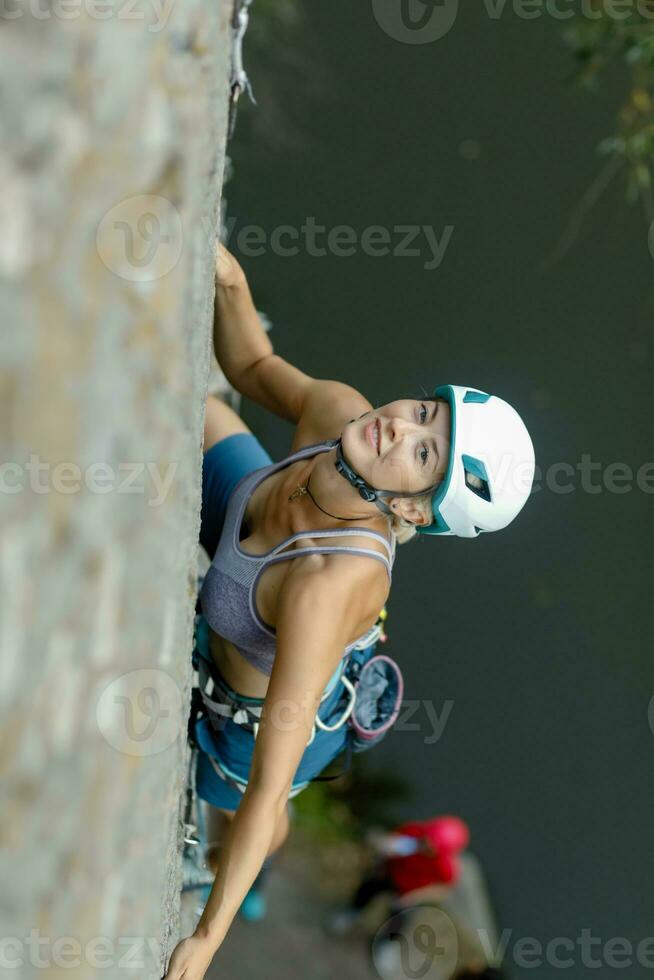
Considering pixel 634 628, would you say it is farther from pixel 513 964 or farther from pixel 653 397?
pixel 513 964

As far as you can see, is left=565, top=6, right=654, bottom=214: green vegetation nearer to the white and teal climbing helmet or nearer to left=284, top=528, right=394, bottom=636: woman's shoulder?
the white and teal climbing helmet

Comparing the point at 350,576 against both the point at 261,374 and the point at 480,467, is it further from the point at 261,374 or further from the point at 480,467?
the point at 261,374

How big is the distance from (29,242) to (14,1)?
162 millimetres

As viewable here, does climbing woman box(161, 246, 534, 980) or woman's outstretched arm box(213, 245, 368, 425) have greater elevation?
woman's outstretched arm box(213, 245, 368, 425)

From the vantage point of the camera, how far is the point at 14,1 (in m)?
0.61

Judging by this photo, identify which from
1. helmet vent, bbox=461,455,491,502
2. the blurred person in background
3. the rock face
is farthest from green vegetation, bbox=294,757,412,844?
the rock face

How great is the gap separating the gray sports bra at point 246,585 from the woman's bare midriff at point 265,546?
2cm

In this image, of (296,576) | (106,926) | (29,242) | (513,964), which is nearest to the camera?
(29,242)

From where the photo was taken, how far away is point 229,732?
2.21 m

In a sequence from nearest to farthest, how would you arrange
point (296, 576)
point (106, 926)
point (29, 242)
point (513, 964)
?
1. point (29, 242)
2. point (106, 926)
3. point (296, 576)
4. point (513, 964)

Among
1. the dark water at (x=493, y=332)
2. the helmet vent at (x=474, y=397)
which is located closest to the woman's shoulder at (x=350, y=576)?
the helmet vent at (x=474, y=397)

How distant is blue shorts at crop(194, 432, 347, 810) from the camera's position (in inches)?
87.8

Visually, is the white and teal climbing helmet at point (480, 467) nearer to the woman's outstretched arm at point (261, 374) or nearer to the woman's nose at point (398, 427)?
the woman's nose at point (398, 427)

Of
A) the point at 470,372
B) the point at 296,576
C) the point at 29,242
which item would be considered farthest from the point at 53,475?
the point at 470,372
